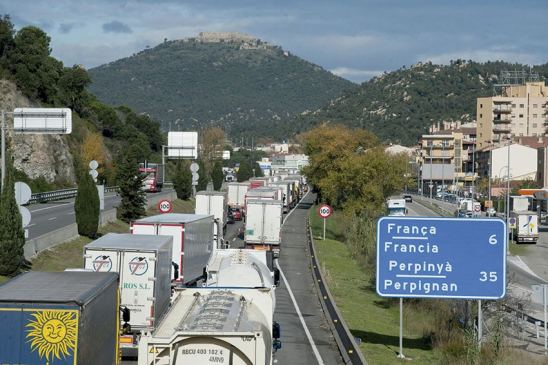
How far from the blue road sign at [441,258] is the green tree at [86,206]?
84.4 ft

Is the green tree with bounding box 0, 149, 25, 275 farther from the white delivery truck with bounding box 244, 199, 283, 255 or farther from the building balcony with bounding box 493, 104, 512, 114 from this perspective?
the building balcony with bounding box 493, 104, 512, 114

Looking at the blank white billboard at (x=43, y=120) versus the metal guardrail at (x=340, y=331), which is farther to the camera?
the blank white billboard at (x=43, y=120)

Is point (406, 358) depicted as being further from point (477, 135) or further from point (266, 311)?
point (477, 135)

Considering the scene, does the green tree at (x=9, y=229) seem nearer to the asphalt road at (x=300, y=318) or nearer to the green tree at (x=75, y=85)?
the asphalt road at (x=300, y=318)

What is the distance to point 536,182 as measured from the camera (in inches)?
5399

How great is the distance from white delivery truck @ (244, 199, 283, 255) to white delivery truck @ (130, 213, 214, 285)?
1494 centimetres

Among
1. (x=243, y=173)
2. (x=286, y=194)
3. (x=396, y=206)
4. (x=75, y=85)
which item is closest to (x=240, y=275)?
(x=396, y=206)

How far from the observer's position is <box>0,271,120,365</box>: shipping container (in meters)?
11.8

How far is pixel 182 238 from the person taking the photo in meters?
30.6

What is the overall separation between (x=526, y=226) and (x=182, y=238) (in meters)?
55.0

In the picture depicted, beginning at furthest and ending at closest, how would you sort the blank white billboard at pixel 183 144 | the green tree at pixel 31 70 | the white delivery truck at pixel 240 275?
the blank white billboard at pixel 183 144, the green tree at pixel 31 70, the white delivery truck at pixel 240 275

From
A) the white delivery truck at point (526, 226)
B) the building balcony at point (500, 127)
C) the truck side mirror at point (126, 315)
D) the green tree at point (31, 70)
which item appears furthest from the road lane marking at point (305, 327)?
the building balcony at point (500, 127)

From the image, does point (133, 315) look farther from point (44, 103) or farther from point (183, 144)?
point (44, 103)

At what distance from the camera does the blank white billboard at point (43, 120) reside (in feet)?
130
